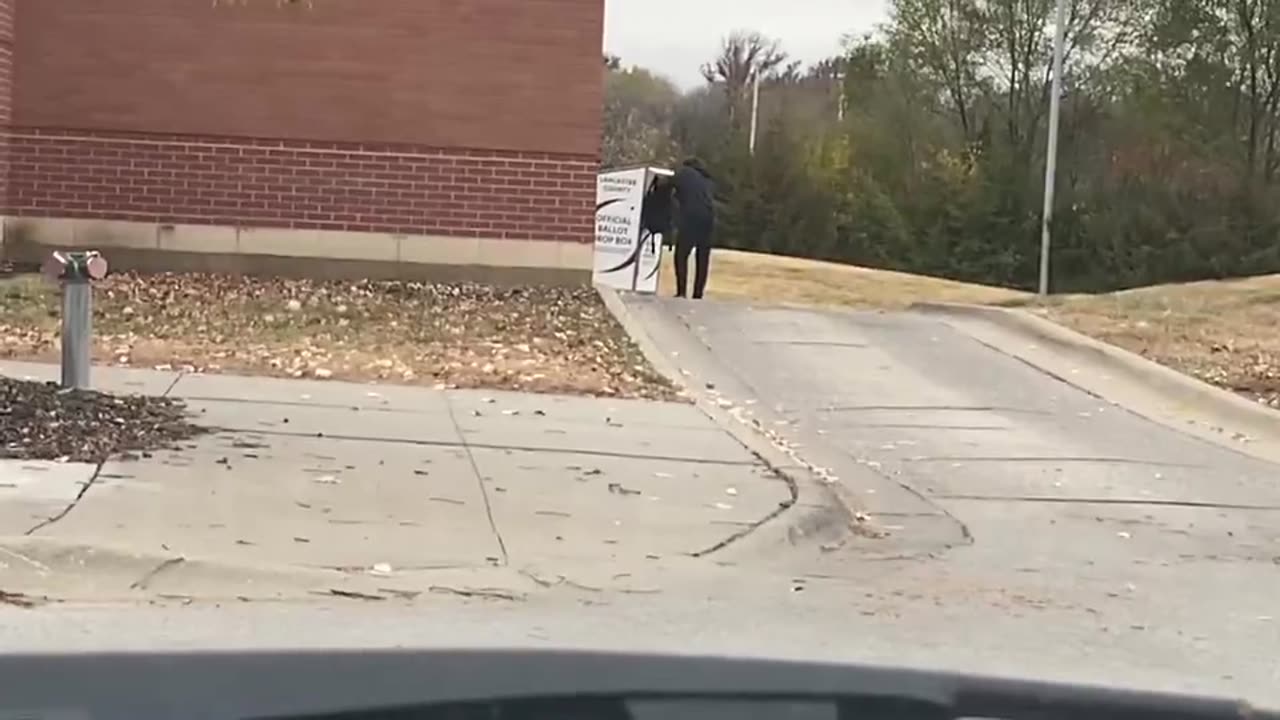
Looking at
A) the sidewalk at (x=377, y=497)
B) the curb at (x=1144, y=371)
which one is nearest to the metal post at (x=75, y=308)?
the sidewalk at (x=377, y=497)

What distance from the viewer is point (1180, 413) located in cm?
1278

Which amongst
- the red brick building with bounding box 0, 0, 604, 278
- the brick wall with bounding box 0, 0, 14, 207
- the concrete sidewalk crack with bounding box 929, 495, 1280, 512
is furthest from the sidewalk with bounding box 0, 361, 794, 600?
the brick wall with bounding box 0, 0, 14, 207

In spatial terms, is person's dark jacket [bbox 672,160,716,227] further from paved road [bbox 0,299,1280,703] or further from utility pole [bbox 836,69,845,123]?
utility pole [bbox 836,69,845,123]

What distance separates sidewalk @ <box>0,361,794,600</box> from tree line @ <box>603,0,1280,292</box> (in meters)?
32.5

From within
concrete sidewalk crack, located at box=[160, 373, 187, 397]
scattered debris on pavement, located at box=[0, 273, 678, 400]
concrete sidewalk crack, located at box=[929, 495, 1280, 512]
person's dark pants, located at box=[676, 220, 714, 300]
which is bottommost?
concrete sidewalk crack, located at box=[929, 495, 1280, 512]

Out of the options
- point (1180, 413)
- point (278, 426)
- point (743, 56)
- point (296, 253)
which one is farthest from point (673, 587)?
point (743, 56)

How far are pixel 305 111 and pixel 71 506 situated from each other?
10561 millimetres

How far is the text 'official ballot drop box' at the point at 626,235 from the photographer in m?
23.4

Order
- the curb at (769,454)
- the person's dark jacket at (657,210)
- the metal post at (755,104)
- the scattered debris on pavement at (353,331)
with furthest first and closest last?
the metal post at (755,104) < the person's dark jacket at (657,210) < the scattered debris on pavement at (353,331) < the curb at (769,454)

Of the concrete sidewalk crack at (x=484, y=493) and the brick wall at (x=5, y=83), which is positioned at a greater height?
the brick wall at (x=5, y=83)

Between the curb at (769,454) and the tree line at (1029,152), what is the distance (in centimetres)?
2870

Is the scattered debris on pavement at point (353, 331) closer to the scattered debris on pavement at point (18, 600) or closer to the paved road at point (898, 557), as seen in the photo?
the paved road at point (898, 557)

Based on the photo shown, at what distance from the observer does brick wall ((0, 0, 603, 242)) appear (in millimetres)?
17141

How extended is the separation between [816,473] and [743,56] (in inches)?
2522
